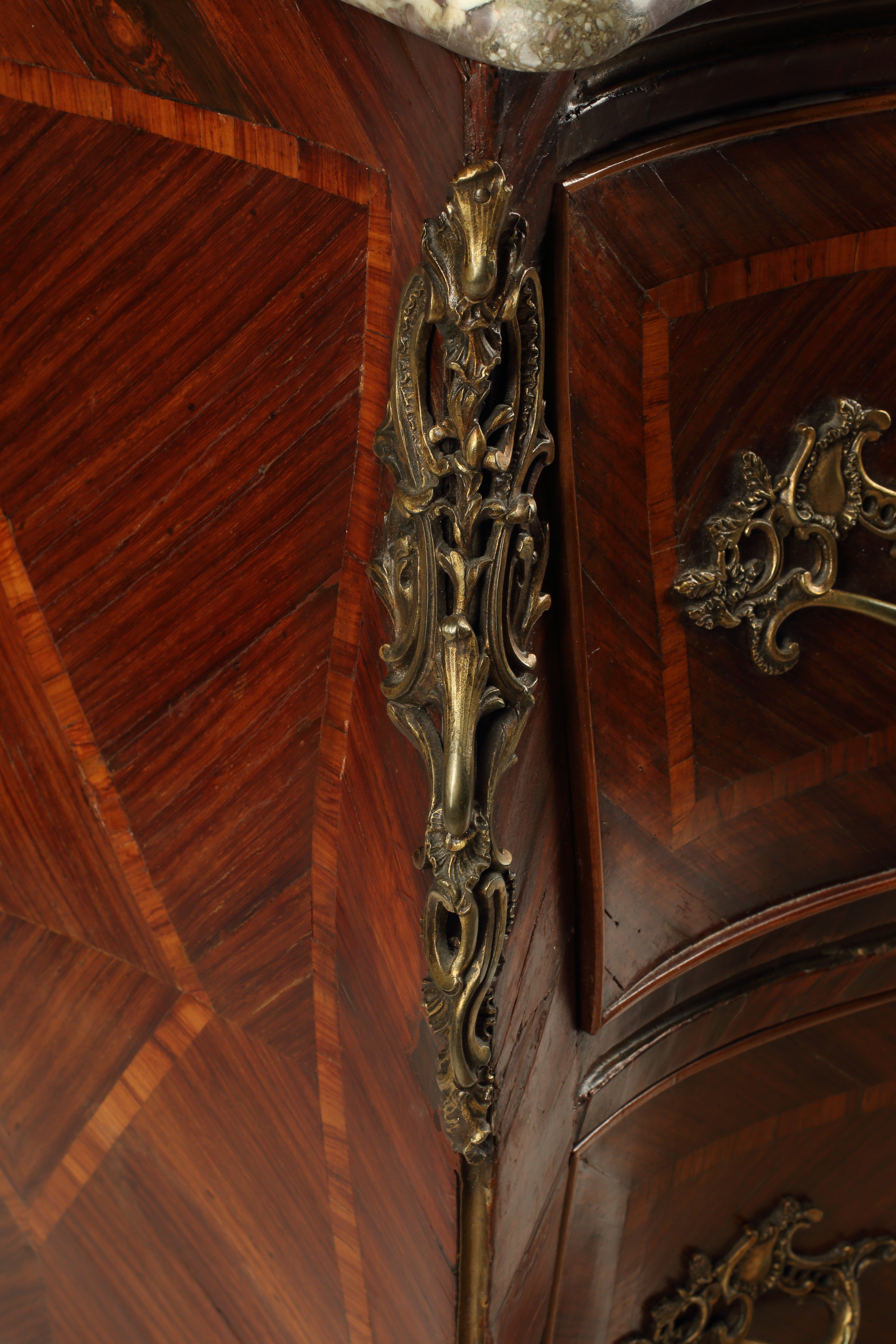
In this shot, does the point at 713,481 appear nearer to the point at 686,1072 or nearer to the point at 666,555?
the point at 666,555

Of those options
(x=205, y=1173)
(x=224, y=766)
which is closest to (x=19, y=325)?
(x=224, y=766)

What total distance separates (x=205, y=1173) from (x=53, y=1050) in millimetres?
97

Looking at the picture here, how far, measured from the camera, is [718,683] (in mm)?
547

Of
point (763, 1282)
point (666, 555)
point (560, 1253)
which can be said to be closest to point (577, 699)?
point (666, 555)

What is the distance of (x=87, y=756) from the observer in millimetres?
502

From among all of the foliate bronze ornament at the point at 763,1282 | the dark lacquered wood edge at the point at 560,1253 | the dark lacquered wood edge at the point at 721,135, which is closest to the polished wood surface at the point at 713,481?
the dark lacquered wood edge at the point at 721,135

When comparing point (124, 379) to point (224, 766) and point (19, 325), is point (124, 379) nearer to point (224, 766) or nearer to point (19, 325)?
point (19, 325)

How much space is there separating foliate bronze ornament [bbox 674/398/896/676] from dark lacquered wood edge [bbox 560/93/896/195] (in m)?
0.12

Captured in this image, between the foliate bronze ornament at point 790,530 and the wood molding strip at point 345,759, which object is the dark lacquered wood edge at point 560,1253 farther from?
the foliate bronze ornament at point 790,530

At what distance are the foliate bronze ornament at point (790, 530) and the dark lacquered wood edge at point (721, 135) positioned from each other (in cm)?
12

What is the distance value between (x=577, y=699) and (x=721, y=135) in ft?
0.70

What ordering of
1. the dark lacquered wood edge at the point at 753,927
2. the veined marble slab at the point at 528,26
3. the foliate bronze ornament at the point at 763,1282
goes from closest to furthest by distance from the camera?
the veined marble slab at the point at 528,26, the dark lacquered wood edge at the point at 753,927, the foliate bronze ornament at the point at 763,1282

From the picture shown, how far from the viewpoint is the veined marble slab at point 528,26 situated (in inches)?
13.2

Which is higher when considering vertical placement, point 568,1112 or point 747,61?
point 747,61
